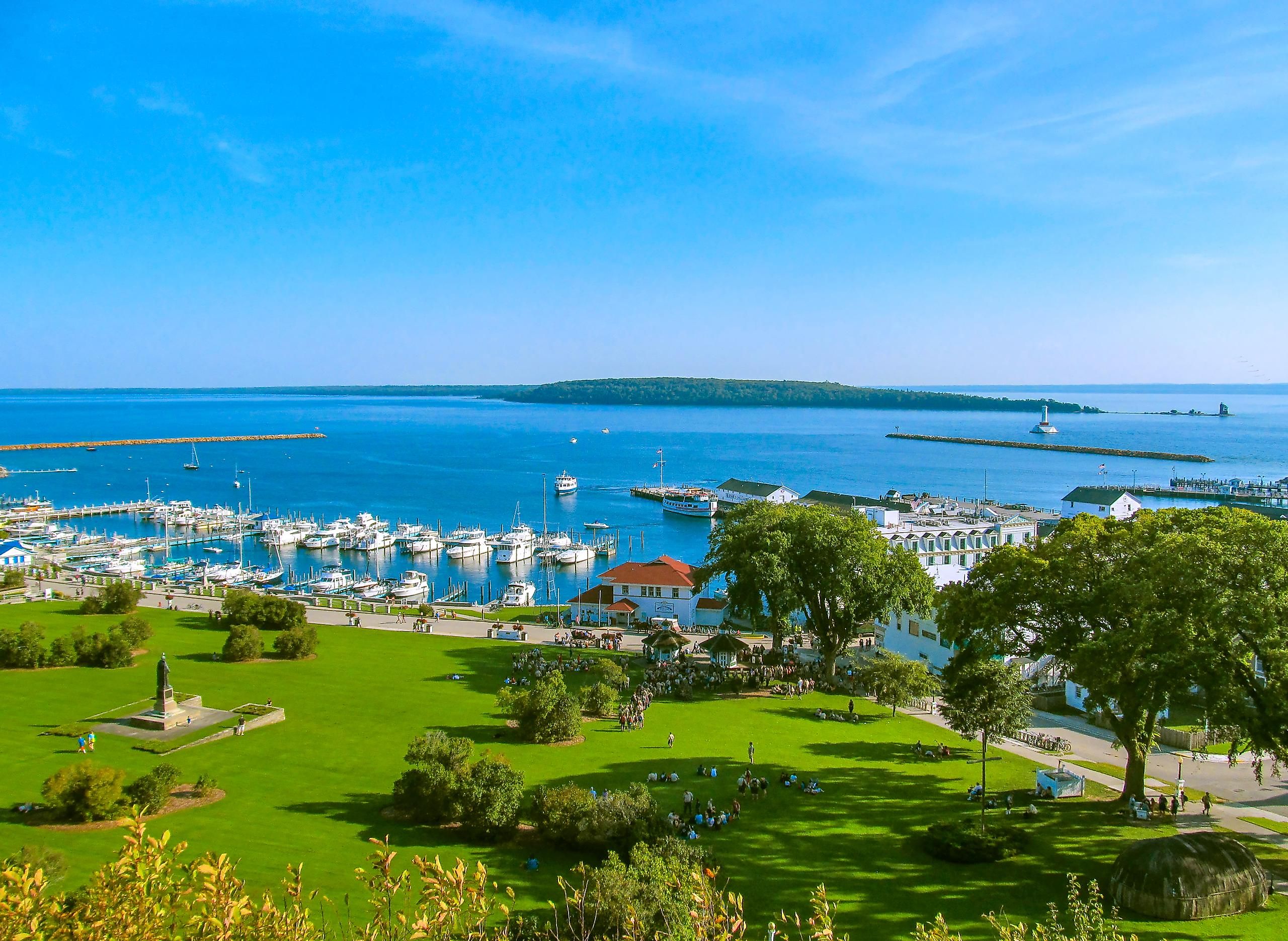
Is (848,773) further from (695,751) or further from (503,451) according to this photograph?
(503,451)

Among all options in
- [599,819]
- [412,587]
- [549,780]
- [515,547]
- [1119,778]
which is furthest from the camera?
[515,547]

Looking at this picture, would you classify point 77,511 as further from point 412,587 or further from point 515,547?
point 412,587

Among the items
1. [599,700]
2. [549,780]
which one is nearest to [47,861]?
[549,780]

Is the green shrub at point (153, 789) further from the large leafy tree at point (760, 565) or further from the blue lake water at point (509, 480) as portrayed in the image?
the blue lake water at point (509, 480)

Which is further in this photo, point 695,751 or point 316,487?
point 316,487

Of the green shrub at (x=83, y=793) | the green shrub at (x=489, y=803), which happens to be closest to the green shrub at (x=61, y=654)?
the green shrub at (x=83, y=793)

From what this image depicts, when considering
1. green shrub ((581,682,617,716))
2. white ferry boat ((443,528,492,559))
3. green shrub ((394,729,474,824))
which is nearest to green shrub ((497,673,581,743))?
green shrub ((581,682,617,716))

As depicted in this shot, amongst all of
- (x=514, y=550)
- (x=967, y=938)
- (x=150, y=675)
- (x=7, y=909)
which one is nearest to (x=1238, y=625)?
(x=967, y=938)
